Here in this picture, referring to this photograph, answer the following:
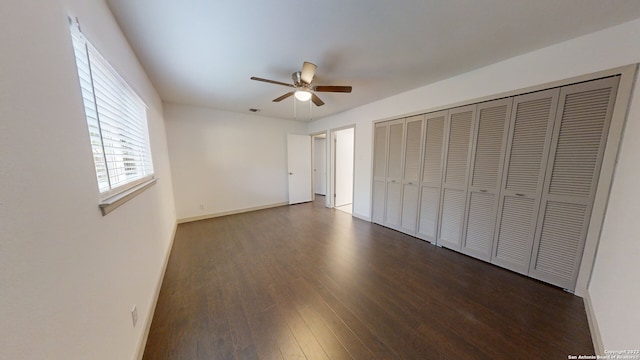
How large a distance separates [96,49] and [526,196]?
374cm

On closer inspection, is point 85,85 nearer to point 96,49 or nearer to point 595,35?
point 96,49

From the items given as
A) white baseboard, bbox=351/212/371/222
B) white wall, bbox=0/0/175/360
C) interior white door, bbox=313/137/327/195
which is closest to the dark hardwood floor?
white wall, bbox=0/0/175/360

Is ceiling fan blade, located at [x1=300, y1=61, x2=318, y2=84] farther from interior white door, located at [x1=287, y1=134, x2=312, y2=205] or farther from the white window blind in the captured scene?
interior white door, located at [x1=287, y1=134, x2=312, y2=205]

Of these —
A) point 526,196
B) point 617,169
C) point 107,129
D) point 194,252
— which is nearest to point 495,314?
point 526,196

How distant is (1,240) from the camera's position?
1.61 ft

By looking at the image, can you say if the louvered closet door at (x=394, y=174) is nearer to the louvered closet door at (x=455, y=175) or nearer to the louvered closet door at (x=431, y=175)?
the louvered closet door at (x=431, y=175)

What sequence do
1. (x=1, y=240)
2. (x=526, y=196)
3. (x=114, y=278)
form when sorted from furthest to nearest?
(x=526, y=196)
(x=114, y=278)
(x=1, y=240)

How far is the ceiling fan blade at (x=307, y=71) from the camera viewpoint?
1.93 metres

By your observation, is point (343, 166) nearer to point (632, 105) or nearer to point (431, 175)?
point (431, 175)

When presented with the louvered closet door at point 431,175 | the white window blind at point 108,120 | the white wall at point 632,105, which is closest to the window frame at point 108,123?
the white window blind at point 108,120

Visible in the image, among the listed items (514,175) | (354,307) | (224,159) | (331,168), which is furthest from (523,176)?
(224,159)

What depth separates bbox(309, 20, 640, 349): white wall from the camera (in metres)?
1.19

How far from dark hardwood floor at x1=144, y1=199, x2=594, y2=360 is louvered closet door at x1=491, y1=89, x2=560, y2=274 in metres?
0.32

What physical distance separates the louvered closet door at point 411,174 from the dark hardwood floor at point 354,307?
17.5 inches
